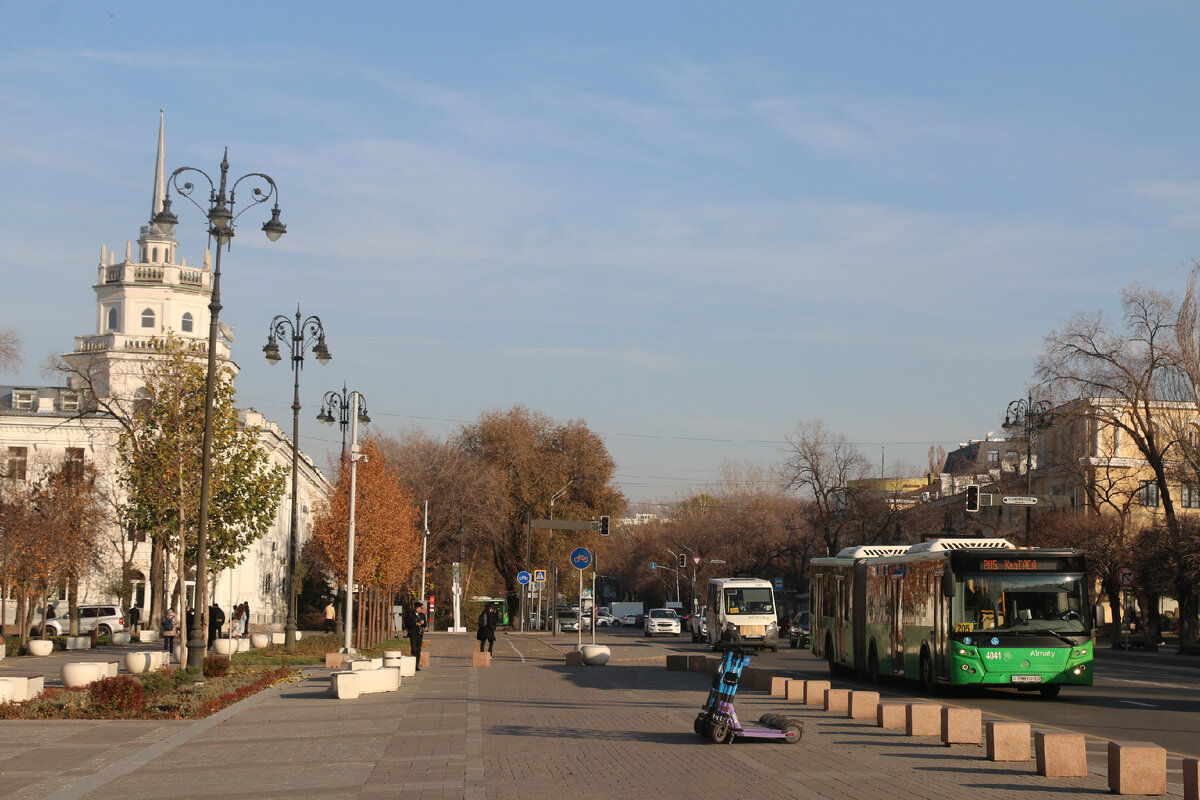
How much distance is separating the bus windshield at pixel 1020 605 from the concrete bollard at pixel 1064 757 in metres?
10.0

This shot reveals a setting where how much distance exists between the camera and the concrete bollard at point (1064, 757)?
11898 millimetres

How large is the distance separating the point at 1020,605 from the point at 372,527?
126ft

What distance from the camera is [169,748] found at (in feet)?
49.0

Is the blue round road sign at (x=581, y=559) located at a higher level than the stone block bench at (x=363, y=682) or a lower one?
higher

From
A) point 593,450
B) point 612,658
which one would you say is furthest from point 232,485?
point 593,450

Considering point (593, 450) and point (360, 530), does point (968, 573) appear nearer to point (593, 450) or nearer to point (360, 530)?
point (360, 530)

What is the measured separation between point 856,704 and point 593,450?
64931 mm

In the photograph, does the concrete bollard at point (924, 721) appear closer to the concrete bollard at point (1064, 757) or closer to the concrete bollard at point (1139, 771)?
the concrete bollard at point (1064, 757)

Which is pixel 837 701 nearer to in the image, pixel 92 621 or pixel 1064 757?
pixel 1064 757

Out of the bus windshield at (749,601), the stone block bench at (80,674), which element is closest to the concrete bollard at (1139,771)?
the stone block bench at (80,674)

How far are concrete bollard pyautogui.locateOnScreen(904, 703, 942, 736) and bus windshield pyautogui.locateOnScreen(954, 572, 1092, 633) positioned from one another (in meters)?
6.81

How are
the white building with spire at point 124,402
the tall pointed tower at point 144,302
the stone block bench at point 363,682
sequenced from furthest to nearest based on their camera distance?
the tall pointed tower at point 144,302 → the white building with spire at point 124,402 → the stone block bench at point 363,682

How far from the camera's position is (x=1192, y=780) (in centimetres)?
954

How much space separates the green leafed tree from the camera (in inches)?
1326
